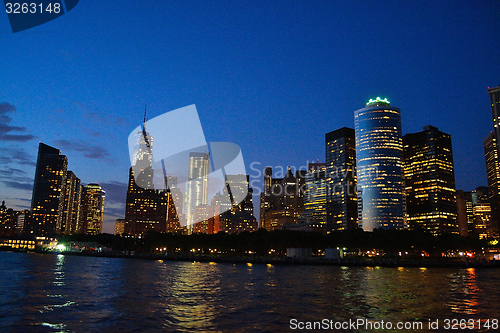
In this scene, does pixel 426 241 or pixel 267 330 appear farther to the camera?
pixel 426 241

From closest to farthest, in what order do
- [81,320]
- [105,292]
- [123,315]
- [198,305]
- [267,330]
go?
[267,330]
[81,320]
[123,315]
[198,305]
[105,292]

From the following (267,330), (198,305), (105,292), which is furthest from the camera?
(105,292)

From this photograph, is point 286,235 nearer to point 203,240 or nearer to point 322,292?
point 203,240

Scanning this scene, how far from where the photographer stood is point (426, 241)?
15125 cm

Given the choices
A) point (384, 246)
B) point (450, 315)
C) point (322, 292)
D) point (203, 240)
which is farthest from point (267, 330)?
point (203, 240)

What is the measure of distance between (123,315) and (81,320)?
337 cm

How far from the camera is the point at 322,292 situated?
49.0 metres

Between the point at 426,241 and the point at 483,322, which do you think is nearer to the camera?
the point at 483,322

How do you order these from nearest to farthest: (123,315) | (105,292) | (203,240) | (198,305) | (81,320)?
(81,320) → (123,315) → (198,305) → (105,292) → (203,240)

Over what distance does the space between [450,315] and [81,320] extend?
97.8ft

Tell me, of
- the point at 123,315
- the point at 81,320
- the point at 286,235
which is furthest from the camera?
the point at 286,235

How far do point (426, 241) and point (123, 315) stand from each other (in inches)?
5597

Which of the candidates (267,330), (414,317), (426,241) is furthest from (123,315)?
(426,241)

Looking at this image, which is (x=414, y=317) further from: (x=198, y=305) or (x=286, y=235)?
(x=286, y=235)
